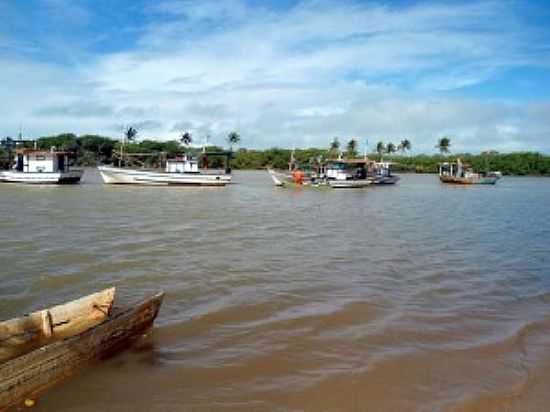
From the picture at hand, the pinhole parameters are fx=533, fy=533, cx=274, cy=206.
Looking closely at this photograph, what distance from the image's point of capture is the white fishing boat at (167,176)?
163ft

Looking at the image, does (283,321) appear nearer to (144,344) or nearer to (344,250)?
(144,344)

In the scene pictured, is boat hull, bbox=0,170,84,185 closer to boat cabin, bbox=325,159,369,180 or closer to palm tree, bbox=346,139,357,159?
boat cabin, bbox=325,159,369,180

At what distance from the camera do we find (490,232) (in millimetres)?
21484

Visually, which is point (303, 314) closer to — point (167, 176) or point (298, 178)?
point (167, 176)

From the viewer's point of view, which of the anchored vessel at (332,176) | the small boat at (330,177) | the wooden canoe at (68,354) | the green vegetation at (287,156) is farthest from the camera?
the green vegetation at (287,156)

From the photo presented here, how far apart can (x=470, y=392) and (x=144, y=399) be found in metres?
3.58

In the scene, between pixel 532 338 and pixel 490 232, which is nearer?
pixel 532 338

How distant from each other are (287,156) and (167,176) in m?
71.5

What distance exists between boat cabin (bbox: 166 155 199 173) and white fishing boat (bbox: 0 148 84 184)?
9.45 meters

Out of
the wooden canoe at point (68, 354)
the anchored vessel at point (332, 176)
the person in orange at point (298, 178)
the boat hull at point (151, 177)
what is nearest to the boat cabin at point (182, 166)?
the boat hull at point (151, 177)

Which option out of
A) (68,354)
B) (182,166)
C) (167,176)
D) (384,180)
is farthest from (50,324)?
(384,180)

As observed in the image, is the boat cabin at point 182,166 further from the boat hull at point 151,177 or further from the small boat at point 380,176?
the small boat at point 380,176

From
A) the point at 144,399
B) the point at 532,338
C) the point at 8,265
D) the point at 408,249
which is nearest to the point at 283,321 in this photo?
the point at 144,399

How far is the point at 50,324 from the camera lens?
20.7 ft
